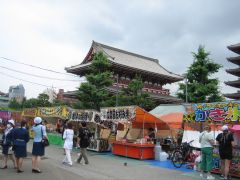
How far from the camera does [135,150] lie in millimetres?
15352

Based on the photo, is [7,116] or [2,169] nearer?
[2,169]

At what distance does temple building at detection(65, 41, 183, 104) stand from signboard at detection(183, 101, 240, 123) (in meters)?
17.4

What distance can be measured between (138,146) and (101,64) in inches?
476

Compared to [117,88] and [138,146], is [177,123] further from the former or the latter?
[117,88]

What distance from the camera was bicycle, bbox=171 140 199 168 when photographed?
43.2 feet

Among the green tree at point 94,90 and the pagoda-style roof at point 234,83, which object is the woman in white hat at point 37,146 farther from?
the pagoda-style roof at point 234,83

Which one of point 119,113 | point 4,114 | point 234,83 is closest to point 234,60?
point 234,83

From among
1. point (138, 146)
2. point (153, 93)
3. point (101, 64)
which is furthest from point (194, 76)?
point (138, 146)

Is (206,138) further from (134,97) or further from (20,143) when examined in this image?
(134,97)

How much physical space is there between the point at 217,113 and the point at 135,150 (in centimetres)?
507

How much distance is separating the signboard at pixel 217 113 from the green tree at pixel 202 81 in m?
15.8

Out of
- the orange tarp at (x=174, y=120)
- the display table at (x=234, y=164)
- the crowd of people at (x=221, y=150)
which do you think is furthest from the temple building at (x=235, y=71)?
the crowd of people at (x=221, y=150)

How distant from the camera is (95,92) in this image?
24.5 m

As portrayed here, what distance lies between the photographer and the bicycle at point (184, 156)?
13.2 meters
